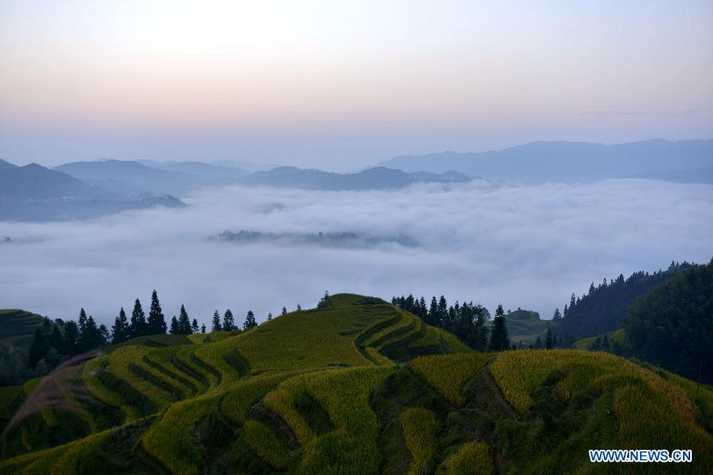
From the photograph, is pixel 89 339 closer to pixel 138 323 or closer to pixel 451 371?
pixel 138 323

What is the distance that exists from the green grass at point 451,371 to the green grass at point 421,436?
1.32m

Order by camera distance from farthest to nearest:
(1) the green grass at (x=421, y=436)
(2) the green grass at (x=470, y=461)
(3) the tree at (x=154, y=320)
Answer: (3) the tree at (x=154, y=320) → (1) the green grass at (x=421, y=436) → (2) the green grass at (x=470, y=461)

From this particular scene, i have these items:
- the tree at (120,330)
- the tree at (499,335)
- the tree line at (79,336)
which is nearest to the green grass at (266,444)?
the tree at (499,335)

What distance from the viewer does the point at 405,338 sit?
54.7 meters

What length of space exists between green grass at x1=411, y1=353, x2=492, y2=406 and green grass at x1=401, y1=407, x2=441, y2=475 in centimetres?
132

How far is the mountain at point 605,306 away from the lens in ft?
477

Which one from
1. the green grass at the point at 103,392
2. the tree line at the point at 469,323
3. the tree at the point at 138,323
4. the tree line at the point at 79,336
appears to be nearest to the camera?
the green grass at the point at 103,392

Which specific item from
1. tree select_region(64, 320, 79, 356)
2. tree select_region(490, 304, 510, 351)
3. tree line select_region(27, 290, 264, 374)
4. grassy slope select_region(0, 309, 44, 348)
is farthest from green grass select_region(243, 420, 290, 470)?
grassy slope select_region(0, 309, 44, 348)

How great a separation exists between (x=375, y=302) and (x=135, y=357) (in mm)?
39182

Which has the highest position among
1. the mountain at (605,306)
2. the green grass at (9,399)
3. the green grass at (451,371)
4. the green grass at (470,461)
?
the green grass at (451,371)

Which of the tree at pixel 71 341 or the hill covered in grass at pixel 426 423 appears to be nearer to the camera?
the hill covered in grass at pixel 426 423

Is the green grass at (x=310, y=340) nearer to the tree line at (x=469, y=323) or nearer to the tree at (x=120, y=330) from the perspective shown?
the tree line at (x=469, y=323)

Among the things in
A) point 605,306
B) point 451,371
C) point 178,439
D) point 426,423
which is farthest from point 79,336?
point 605,306

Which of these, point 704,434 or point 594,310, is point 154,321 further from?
point 594,310
